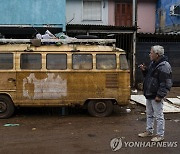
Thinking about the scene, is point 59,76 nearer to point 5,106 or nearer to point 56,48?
point 56,48

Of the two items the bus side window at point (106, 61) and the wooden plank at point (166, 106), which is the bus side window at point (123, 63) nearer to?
the bus side window at point (106, 61)

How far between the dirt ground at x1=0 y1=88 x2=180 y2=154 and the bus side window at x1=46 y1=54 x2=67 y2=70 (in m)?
1.42

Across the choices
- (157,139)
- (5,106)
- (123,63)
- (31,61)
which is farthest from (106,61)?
(157,139)

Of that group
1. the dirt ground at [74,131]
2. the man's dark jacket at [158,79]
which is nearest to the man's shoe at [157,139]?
the dirt ground at [74,131]

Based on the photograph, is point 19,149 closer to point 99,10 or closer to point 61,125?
point 61,125

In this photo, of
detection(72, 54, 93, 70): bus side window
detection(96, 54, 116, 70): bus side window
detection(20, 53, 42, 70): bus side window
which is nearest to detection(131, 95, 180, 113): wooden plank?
detection(96, 54, 116, 70): bus side window

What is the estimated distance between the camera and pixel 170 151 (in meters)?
6.20

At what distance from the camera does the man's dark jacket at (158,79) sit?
21.4 feet

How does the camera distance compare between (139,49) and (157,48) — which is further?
(139,49)

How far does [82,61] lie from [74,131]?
223 centimetres

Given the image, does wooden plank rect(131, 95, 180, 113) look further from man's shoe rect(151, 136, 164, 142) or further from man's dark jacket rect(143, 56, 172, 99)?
man's dark jacket rect(143, 56, 172, 99)

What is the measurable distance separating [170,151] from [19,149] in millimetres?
2837

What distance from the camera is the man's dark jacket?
6.51 meters

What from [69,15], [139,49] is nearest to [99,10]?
[69,15]
